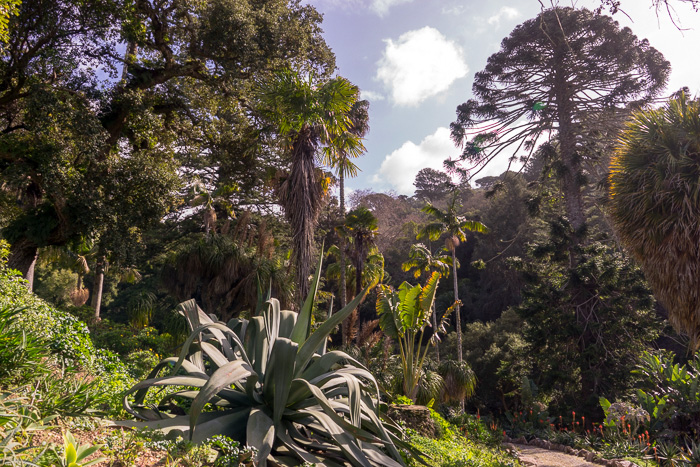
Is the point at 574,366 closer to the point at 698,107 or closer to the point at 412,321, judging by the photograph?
the point at 412,321

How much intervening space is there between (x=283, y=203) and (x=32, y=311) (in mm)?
A: 6108

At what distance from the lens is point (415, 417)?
764 cm

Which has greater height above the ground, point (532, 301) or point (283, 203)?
point (283, 203)

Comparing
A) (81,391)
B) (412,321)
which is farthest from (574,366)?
(81,391)

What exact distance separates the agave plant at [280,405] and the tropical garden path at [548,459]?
16.4 ft

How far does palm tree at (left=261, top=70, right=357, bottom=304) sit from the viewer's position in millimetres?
9781

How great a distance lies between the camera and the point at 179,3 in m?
12.4

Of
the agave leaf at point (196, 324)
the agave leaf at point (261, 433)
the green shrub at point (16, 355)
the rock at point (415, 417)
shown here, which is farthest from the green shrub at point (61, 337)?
the rock at point (415, 417)

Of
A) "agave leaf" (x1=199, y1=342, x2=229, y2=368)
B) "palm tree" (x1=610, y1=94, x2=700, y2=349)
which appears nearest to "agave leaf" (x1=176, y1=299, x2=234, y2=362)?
"agave leaf" (x1=199, y1=342, x2=229, y2=368)

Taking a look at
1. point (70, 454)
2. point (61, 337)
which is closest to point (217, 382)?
point (70, 454)

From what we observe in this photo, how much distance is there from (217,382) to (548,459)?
8141mm

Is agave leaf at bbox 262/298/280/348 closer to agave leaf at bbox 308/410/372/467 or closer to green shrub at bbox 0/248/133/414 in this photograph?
agave leaf at bbox 308/410/372/467

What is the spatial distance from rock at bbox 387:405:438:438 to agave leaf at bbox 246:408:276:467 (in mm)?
3974

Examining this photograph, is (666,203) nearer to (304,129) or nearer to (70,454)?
(304,129)
